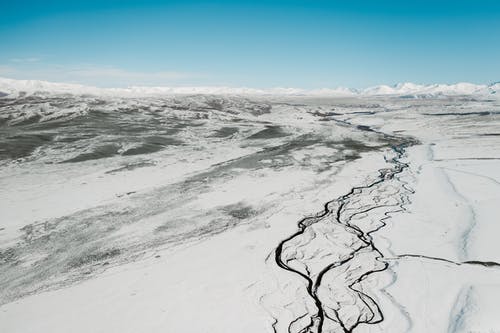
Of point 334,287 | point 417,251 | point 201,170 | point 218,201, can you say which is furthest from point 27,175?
point 417,251

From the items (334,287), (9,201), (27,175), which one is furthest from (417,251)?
(27,175)

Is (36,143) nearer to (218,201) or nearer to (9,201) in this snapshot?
(9,201)

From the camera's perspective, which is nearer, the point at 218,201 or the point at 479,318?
the point at 479,318

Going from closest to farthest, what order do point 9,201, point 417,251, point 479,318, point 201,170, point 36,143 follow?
1. point 479,318
2. point 417,251
3. point 9,201
4. point 201,170
5. point 36,143

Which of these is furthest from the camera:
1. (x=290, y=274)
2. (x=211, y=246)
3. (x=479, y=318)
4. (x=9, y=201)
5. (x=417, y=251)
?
(x=9, y=201)

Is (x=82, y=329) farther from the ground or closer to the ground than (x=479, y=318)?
closer to the ground

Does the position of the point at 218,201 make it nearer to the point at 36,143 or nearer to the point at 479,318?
the point at 479,318
